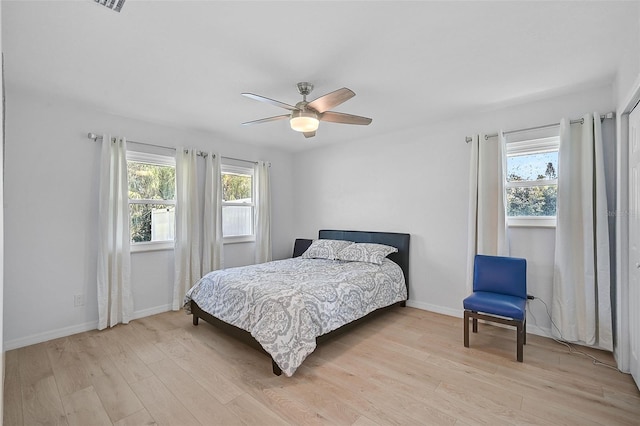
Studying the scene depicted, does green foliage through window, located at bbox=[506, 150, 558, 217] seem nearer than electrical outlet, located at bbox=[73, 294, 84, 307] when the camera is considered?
Yes

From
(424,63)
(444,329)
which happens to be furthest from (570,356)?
(424,63)

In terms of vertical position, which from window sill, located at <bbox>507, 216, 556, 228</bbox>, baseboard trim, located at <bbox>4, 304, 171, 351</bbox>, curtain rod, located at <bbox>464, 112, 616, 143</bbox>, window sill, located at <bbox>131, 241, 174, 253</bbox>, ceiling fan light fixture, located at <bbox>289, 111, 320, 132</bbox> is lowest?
baseboard trim, located at <bbox>4, 304, 171, 351</bbox>

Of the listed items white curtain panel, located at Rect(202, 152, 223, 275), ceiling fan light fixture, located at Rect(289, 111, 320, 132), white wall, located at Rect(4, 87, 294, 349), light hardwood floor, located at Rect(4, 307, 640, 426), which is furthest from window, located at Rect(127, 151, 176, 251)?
ceiling fan light fixture, located at Rect(289, 111, 320, 132)

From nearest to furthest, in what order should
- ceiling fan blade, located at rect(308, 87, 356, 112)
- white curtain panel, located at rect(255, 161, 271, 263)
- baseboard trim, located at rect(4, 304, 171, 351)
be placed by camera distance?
ceiling fan blade, located at rect(308, 87, 356, 112) → baseboard trim, located at rect(4, 304, 171, 351) → white curtain panel, located at rect(255, 161, 271, 263)

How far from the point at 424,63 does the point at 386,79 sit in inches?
14.1

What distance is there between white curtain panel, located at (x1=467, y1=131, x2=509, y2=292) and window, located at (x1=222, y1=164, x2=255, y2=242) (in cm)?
323

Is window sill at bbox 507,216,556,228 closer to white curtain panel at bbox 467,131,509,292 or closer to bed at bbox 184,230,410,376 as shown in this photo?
white curtain panel at bbox 467,131,509,292

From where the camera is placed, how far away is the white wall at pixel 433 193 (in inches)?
121

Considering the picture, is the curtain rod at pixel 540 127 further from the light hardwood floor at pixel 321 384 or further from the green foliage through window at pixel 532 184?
the light hardwood floor at pixel 321 384

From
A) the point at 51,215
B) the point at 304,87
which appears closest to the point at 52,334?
the point at 51,215

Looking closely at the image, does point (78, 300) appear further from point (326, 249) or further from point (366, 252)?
point (366, 252)

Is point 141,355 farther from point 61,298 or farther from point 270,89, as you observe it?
point 270,89

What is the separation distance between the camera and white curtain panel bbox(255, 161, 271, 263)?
4.84m

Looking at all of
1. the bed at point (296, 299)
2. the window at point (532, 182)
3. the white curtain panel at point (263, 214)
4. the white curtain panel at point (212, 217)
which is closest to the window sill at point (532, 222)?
the window at point (532, 182)
